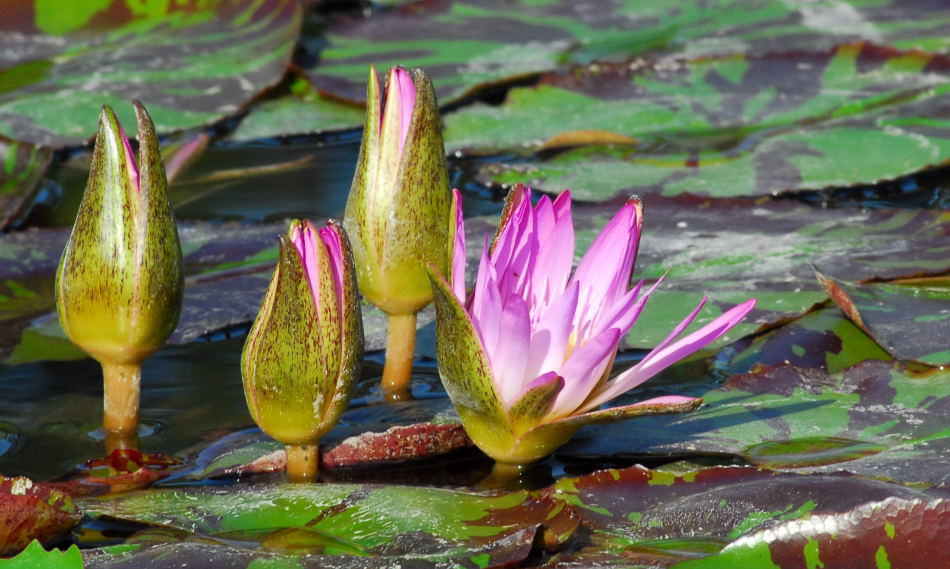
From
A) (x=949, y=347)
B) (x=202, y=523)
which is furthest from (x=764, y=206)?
(x=202, y=523)

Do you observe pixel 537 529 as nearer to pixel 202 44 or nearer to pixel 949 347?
pixel 949 347

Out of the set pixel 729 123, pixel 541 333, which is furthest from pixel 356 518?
pixel 729 123

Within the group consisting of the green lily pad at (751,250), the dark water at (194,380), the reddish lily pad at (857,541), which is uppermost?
the reddish lily pad at (857,541)

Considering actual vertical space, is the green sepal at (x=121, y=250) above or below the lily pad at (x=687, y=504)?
above

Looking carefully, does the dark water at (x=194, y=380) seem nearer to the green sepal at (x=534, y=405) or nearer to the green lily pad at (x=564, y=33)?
the green sepal at (x=534, y=405)

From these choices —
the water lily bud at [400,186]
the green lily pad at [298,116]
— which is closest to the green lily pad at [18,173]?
the green lily pad at [298,116]

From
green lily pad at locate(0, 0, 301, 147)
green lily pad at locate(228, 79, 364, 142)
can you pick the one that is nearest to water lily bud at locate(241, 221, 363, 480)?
green lily pad at locate(0, 0, 301, 147)
